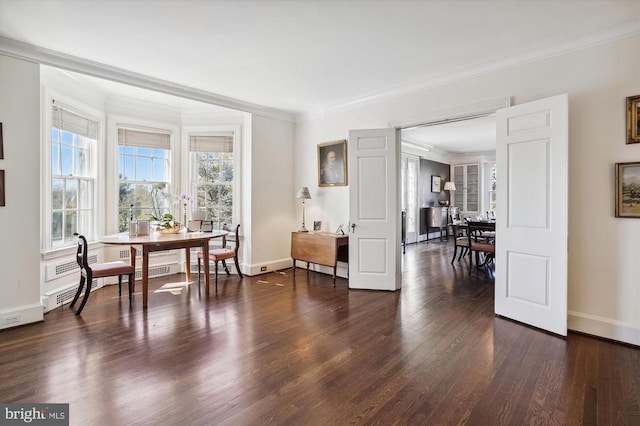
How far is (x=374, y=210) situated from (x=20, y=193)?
3976 mm

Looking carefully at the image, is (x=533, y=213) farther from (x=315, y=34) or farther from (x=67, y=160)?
(x=67, y=160)

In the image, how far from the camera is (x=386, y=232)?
175 inches

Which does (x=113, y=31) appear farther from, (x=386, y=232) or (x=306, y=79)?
(x=386, y=232)

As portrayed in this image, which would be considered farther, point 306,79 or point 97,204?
point 97,204

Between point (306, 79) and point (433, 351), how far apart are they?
342 centimetres

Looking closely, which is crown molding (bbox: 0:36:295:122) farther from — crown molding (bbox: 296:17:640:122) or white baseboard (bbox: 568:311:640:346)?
white baseboard (bbox: 568:311:640:346)

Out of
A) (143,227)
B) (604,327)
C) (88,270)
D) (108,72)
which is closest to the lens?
(604,327)

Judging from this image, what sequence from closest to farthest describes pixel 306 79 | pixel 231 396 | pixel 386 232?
pixel 231 396, pixel 306 79, pixel 386 232

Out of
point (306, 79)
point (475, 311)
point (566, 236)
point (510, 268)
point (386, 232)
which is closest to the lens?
point (566, 236)

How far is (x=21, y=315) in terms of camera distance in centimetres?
320

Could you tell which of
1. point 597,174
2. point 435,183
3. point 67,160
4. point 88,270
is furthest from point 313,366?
point 435,183

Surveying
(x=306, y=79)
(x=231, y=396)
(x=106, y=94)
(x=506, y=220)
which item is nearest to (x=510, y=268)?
(x=506, y=220)

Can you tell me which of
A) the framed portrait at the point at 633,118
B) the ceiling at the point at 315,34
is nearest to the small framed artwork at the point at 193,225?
the ceiling at the point at 315,34

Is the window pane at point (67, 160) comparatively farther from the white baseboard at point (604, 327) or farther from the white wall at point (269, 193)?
the white baseboard at point (604, 327)
